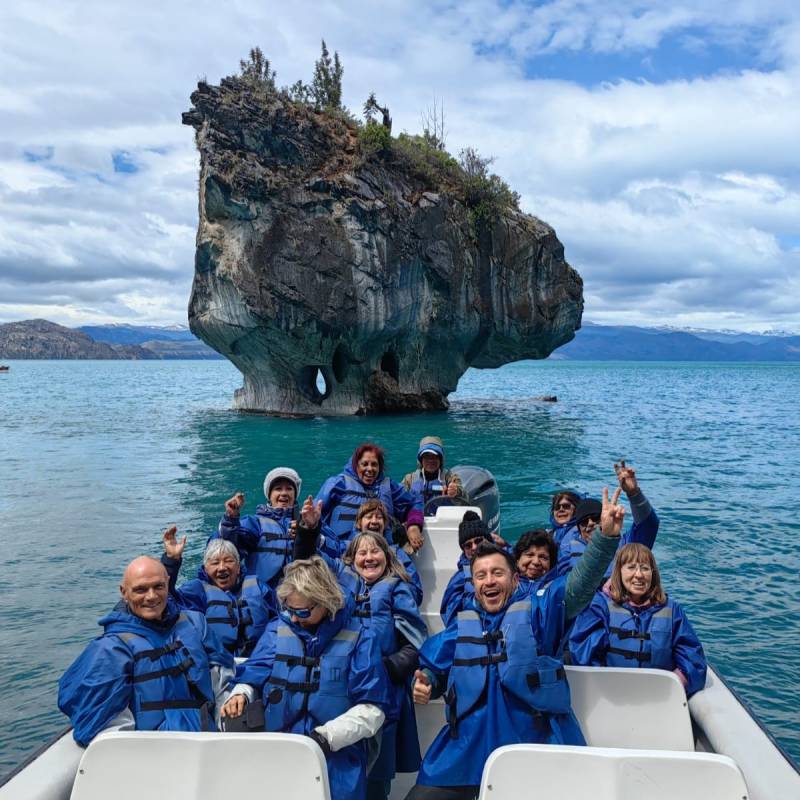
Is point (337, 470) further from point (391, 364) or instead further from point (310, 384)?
point (391, 364)

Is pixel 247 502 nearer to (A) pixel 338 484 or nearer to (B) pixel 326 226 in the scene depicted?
(A) pixel 338 484

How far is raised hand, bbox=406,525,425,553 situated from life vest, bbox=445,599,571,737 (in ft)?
10.7

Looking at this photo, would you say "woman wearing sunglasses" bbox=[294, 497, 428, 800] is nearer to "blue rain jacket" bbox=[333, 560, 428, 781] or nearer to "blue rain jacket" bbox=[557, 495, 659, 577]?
"blue rain jacket" bbox=[333, 560, 428, 781]

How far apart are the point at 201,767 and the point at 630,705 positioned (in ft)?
7.81

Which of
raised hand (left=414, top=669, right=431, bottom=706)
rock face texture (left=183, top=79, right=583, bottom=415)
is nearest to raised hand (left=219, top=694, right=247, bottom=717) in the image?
raised hand (left=414, top=669, right=431, bottom=706)

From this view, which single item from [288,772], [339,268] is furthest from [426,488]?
[339,268]

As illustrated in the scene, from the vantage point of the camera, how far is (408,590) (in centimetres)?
446

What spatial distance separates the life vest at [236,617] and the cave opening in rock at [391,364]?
2948cm

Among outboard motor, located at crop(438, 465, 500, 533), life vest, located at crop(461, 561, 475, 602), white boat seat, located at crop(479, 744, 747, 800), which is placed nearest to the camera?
white boat seat, located at crop(479, 744, 747, 800)

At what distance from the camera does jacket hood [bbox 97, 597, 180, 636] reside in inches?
142

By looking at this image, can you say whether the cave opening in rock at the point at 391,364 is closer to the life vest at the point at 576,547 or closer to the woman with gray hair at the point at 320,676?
the life vest at the point at 576,547

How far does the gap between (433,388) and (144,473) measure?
18089mm

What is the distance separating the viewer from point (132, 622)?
11.9 ft

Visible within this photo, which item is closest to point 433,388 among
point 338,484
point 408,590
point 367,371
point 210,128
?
point 367,371
